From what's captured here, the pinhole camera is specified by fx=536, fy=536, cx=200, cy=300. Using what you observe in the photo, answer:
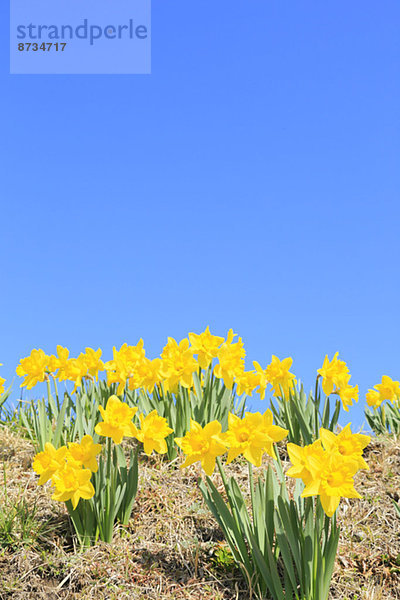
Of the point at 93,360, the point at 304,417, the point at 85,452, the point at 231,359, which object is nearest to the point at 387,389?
the point at 304,417

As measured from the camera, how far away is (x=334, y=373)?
11.9ft

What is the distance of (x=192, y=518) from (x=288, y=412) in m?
1.21

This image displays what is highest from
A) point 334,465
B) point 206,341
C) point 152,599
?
point 206,341

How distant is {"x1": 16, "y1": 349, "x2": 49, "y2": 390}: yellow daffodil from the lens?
3.98 metres

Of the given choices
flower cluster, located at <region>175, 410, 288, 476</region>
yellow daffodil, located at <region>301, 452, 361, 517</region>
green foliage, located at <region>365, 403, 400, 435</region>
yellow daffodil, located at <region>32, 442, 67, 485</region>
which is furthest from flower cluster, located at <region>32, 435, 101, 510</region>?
green foliage, located at <region>365, 403, 400, 435</region>

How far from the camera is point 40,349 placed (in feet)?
13.1

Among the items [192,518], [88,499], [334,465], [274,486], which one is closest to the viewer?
[334,465]

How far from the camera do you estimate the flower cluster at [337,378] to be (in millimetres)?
3613

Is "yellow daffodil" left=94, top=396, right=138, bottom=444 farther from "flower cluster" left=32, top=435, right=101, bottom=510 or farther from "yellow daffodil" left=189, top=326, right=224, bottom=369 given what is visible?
"yellow daffodil" left=189, top=326, right=224, bottom=369

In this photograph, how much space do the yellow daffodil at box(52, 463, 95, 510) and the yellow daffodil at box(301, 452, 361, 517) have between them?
1.17 meters

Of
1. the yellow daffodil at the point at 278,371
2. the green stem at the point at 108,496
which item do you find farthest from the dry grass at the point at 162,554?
the yellow daffodil at the point at 278,371

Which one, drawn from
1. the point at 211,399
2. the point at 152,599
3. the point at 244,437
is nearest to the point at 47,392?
the point at 211,399

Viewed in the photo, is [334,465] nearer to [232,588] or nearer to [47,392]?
[232,588]

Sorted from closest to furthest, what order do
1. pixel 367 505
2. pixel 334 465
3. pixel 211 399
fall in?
pixel 334 465
pixel 367 505
pixel 211 399
